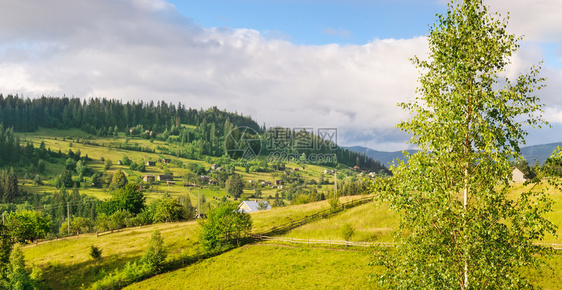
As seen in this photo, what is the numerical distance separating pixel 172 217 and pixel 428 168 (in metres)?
95.2

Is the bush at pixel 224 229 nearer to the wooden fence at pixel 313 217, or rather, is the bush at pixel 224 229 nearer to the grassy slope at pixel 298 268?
the grassy slope at pixel 298 268

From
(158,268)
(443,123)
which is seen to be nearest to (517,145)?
(443,123)

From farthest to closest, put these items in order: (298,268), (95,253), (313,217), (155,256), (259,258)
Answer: (313,217) < (95,253) < (155,256) < (259,258) < (298,268)

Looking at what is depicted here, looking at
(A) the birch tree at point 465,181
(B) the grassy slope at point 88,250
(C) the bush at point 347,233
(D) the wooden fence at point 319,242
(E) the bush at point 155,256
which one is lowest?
(B) the grassy slope at point 88,250

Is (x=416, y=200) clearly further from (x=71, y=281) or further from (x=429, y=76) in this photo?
(x=71, y=281)

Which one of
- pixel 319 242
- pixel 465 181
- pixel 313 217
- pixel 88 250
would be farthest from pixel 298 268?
pixel 88 250

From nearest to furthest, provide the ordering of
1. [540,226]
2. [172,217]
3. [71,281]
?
1. [540,226]
2. [71,281]
3. [172,217]

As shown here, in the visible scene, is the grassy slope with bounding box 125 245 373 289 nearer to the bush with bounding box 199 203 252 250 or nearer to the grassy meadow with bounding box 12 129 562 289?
the grassy meadow with bounding box 12 129 562 289

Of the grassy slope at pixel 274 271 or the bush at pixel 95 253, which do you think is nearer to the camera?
the grassy slope at pixel 274 271

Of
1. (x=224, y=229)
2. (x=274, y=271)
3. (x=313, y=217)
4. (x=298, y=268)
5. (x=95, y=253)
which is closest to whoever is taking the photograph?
(x=298, y=268)

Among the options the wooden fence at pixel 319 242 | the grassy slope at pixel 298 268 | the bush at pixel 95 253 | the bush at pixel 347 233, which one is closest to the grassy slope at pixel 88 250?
the bush at pixel 95 253

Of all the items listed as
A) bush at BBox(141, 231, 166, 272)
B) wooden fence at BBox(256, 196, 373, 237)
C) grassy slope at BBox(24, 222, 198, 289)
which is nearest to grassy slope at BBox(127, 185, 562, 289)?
bush at BBox(141, 231, 166, 272)

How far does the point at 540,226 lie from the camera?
49.3ft

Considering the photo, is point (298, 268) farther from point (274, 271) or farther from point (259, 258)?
point (259, 258)
